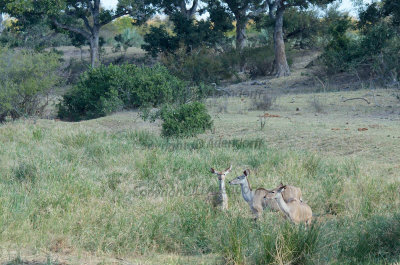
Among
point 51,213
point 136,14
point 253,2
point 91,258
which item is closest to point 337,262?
point 91,258

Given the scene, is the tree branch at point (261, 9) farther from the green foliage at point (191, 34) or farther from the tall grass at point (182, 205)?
the tall grass at point (182, 205)

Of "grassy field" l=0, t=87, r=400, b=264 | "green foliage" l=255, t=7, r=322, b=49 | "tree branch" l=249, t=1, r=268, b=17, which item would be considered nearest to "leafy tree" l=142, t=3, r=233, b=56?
"green foliage" l=255, t=7, r=322, b=49

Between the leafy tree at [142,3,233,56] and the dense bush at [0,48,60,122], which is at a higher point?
the leafy tree at [142,3,233,56]

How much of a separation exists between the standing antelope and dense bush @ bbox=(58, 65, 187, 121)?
Answer: 412 inches

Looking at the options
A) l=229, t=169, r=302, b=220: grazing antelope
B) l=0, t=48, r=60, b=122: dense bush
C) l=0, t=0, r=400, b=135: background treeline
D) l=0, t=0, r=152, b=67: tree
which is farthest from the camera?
l=0, t=0, r=152, b=67: tree

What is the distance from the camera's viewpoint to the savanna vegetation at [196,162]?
520 centimetres

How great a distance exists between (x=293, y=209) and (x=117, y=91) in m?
11.5

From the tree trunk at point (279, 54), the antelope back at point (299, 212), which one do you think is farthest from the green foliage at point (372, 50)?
the antelope back at point (299, 212)

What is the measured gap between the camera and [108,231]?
5.60m

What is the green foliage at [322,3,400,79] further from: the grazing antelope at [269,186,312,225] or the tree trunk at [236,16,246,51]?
the grazing antelope at [269,186,312,225]

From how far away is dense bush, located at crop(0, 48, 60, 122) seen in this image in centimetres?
1518

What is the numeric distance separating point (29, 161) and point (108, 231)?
3.28 meters

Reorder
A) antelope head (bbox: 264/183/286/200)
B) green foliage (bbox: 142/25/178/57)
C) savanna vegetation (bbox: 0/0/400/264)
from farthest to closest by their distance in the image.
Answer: green foliage (bbox: 142/25/178/57), antelope head (bbox: 264/183/286/200), savanna vegetation (bbox: 0/0/400/264)

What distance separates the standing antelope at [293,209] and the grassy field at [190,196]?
0.16m
